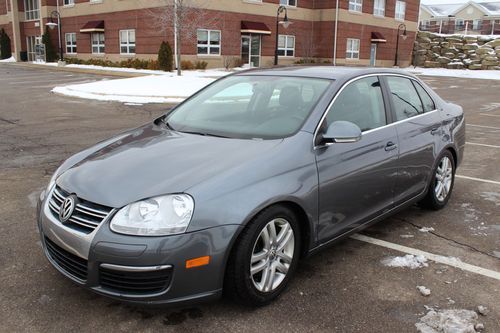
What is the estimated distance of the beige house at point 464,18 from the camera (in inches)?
2904

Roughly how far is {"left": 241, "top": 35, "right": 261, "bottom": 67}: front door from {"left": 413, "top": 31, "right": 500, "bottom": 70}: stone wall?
20150 millimetres

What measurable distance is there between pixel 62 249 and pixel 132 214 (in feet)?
1.97

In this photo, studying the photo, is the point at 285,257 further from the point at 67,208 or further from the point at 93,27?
the point at 93,27

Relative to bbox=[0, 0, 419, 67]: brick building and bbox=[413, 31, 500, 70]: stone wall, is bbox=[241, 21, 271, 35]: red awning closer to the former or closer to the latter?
bbox=[0, 0, 419, 67]: brick building

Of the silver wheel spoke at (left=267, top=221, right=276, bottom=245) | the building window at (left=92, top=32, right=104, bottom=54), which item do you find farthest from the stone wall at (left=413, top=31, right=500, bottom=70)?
the silver wheel spoke at (left=267, top=221, right=276, bottom=245)

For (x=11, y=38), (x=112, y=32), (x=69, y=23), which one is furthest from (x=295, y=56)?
(x=11, y=38)

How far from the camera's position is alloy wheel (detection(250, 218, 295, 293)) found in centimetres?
312

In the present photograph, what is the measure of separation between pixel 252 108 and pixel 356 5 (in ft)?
128

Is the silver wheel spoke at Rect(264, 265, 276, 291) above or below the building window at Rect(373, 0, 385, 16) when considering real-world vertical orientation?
below

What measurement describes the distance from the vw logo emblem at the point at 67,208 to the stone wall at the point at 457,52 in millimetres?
46000

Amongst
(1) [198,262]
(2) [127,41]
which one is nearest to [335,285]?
(1) [198,262]

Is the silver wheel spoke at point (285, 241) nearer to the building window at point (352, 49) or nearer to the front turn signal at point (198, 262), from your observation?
the front turn signal at point (198, 262)

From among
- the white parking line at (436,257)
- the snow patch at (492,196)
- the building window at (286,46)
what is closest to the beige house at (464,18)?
the building window at (286,46)

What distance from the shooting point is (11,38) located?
46.7 meters
